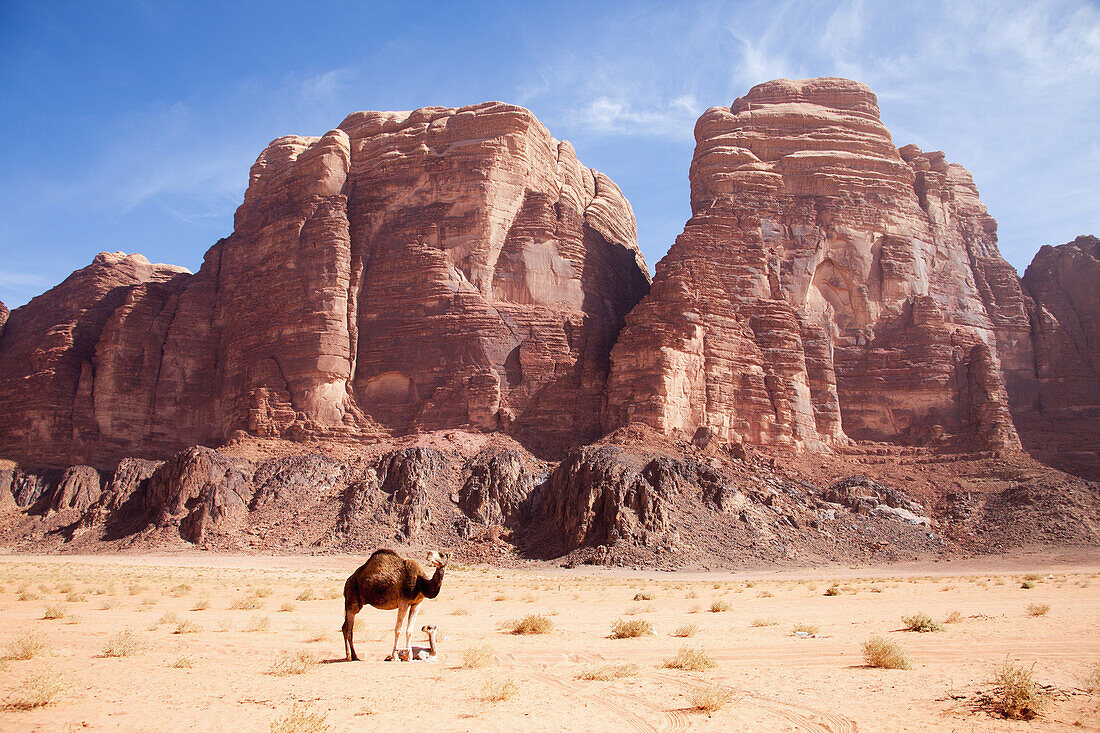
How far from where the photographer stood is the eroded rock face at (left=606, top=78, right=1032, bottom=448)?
5456 centimetres

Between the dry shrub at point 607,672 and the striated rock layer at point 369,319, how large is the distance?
4291cm

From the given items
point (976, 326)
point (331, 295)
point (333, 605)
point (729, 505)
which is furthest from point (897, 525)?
point (331, 295)

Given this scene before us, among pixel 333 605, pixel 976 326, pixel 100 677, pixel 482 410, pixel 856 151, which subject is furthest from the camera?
pixel 856 151

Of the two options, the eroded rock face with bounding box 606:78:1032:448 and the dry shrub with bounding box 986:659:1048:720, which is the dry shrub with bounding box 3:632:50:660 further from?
the eroded rock face with bounding box 606:78:1032:448

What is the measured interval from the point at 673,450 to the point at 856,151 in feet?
112

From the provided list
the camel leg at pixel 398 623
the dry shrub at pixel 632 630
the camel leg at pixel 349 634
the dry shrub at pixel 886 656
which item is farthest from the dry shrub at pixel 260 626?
the dry shrub at pixel 886 656

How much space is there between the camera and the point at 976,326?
205 feet

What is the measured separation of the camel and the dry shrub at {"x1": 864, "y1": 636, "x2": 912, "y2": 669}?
20.8ft

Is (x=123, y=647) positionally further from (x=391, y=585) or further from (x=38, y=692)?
(x=391, y=585)

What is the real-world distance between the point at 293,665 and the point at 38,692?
3.24 meters

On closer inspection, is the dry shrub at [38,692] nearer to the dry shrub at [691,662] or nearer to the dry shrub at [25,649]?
the dry shrub at [25,649]

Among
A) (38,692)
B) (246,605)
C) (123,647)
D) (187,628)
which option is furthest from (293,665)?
(246,605)

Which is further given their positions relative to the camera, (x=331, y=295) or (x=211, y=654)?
(x=331, y=295)

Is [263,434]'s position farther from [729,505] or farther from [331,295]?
[729,505]
